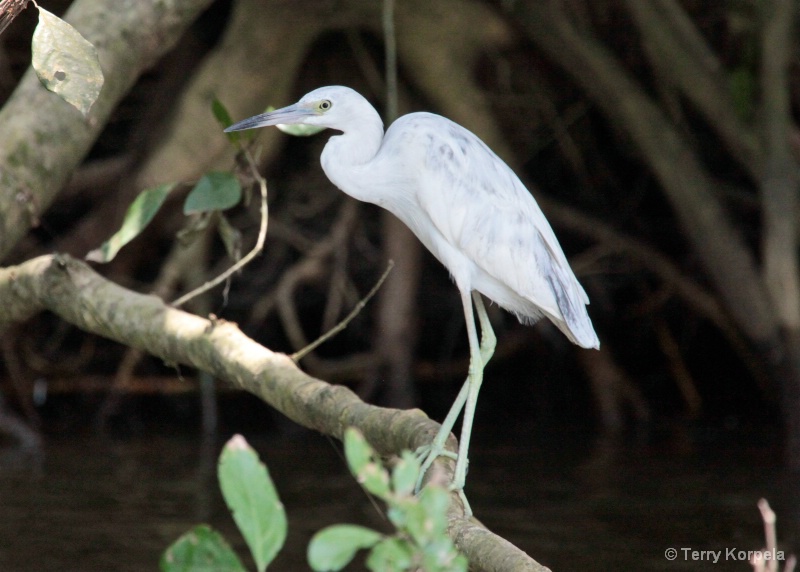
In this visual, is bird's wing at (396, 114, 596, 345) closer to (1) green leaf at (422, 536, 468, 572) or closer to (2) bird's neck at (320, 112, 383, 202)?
(2) bird's neck at (320, 112, 383, 202)

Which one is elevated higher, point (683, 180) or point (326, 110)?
point (326, 110)

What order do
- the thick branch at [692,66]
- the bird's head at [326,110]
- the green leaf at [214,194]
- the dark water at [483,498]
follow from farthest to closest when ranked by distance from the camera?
the thick branch at [692,66] < the dark water at [483,498] < the green leaf at [214,194] < the bird's head at [326,110]

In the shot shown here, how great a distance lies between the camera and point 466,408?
7.17 ft

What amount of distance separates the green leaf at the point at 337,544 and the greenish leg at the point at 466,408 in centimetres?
104

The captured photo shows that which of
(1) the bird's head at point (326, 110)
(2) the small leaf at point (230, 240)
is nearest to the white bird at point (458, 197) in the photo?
(1) the bird's head at point (326, 110)

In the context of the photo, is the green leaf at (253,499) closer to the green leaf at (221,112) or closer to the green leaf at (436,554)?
the green leaf at (436,554)

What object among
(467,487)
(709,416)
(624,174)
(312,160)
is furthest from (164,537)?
(624,174)

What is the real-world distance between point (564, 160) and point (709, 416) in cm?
157

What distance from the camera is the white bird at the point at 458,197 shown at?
2193 millimetres

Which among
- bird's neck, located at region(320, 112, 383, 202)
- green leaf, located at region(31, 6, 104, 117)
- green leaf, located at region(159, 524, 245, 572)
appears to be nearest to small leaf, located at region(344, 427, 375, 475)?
green leaf, located at region(159, 524, 245, 572)

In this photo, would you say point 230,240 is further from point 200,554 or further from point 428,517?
point 428,517

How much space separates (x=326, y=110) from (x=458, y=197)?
347 mm

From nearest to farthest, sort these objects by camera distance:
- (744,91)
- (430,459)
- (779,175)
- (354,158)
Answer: (430,459), (354,158), (779,175), (744,91)

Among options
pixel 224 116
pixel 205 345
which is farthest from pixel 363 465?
A: pixel 224 116
